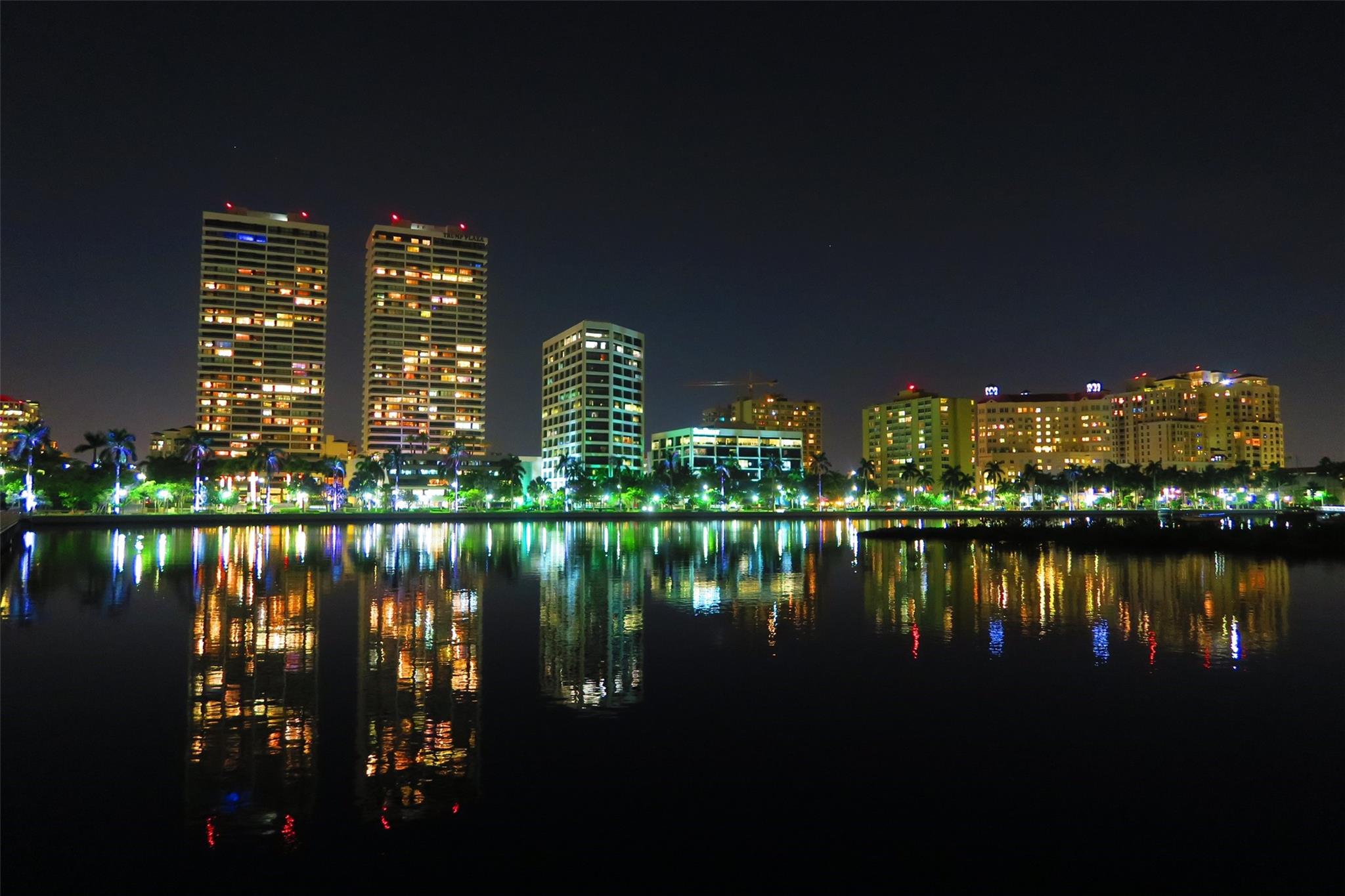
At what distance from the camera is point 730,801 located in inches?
388

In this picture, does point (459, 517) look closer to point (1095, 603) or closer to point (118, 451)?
point (118, 451)

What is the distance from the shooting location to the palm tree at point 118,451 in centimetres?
10475

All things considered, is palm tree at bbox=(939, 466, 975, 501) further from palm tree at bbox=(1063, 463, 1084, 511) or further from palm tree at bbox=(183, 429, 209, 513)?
palm tree at bbox=(183, 429, 209, 513)

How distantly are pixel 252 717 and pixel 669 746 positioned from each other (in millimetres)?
6690

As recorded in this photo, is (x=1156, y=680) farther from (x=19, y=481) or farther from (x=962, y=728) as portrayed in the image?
(x=19, y=481)

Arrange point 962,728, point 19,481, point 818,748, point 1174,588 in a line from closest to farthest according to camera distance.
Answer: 1. point 818,748
2. point 962,728
3. point 1174,588
4. point 19,481

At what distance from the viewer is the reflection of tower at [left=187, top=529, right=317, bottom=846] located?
951 centimetres

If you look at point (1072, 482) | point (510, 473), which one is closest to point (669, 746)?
point (510, 473)

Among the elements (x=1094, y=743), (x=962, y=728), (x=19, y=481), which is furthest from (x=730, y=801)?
(x=19, y=481)

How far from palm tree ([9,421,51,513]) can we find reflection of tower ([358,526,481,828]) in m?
87.5

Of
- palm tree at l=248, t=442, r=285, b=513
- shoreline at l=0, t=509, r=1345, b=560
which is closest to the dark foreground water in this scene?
shoreline at l=0, t=509, r=1345, b=560

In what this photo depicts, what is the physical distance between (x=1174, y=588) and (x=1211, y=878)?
25678 millimetres

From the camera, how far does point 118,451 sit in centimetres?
10725

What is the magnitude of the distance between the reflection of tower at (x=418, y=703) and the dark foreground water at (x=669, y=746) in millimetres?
94
